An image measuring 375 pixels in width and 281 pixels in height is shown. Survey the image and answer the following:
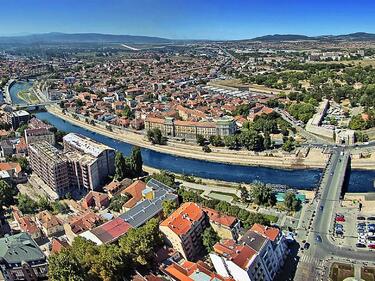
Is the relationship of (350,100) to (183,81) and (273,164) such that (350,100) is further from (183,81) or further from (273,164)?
(183,81)

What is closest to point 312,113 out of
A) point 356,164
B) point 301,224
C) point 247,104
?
point 247,104

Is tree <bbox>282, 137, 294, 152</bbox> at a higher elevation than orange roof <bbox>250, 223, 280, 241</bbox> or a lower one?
lower

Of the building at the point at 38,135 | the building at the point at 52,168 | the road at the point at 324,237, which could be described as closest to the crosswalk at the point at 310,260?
the road at the point at 324,237

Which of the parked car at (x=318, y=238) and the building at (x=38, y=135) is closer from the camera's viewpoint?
the parked car at (x=318, y=238)

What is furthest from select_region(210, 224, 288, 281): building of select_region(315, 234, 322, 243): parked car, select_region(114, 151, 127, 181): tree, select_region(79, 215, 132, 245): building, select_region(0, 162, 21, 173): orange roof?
select_region(0, 162, 21, 173): orange roof

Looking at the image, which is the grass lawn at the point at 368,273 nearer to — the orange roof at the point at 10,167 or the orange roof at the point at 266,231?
the orange roof at the point at 266,231

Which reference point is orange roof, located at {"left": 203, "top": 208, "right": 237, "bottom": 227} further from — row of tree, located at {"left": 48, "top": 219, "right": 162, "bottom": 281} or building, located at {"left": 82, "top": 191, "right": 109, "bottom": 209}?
building, located at {"left": 82, "top": 191, "right": 109, "bottom": 209}

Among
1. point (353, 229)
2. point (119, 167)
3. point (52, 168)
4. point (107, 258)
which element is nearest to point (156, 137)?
point (119, 167)
